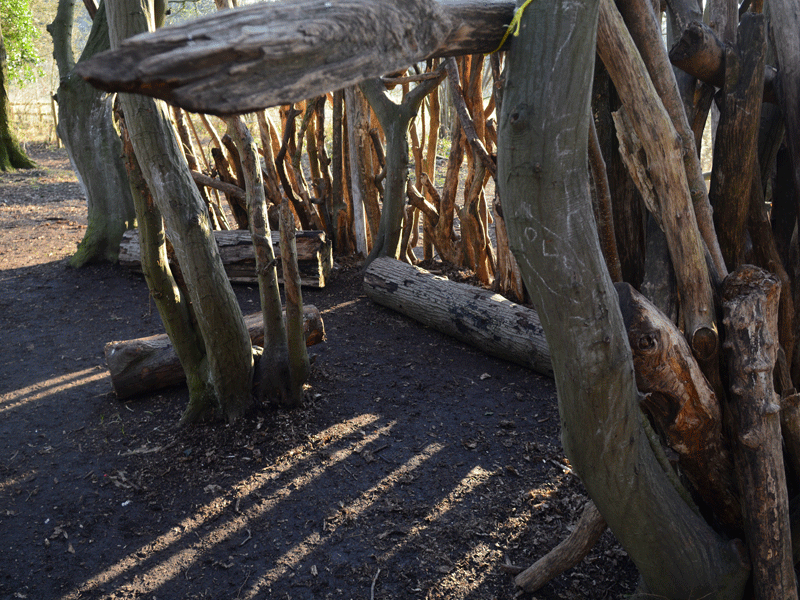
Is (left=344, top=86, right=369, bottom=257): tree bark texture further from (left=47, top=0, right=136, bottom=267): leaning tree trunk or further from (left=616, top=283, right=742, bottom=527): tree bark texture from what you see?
(left=616, top=283, right=742, bottom=527): tree bark texture

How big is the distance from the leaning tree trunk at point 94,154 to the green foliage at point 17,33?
9372 millimetres

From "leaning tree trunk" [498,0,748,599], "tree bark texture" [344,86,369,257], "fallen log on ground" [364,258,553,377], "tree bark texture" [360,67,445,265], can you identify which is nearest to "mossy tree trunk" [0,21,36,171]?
"tree bark texture" [344,86,369,257]

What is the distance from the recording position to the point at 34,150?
15562 millimetres

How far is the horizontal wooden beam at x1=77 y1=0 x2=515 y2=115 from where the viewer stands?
78cm

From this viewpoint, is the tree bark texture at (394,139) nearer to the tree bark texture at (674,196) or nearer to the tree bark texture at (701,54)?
the tree bark texture at (701,54)

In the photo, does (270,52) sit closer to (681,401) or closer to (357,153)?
(681,401)

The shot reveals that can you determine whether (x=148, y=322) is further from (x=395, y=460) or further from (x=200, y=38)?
(x=200, y=38)

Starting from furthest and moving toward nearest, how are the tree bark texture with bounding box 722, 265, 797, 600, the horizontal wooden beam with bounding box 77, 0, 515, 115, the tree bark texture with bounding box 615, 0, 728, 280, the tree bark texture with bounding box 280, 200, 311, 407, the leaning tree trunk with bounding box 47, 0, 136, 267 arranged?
1. the leaning tree trunk with bounding box 47, 0, 136, 267
2. the tree bark texture with bounding box 280, 200, 311, 407
3. the tree bark texture with bounding box 615, 0, 728, 280
4. the tree bark texture with bounding box 722, 265, 797, 600
5. the horizontal wooden beam with bounding box 77, 0, 515, 115

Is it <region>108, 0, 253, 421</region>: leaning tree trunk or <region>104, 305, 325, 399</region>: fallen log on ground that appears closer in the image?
<region>108, 0, 253, 421</region>: leaning tree trunk

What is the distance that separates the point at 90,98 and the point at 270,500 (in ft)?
17.4

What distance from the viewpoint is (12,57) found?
46.8 ft

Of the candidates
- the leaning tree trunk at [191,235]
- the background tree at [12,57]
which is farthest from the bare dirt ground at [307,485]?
the background tree at [12,57]

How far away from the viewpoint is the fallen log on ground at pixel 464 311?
4.09 metres

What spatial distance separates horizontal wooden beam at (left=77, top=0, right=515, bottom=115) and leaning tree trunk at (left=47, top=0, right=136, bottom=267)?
19.8 feet
